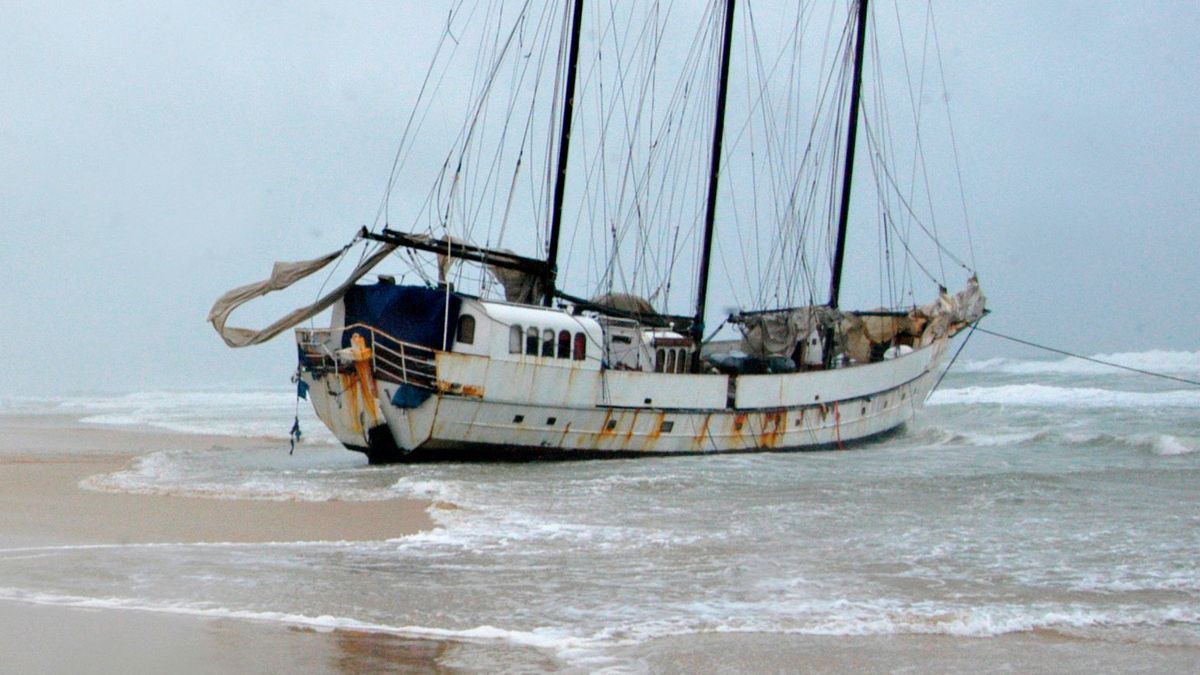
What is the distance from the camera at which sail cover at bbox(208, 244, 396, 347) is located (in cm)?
2483

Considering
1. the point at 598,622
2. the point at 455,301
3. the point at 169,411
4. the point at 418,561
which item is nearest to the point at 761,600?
the point at 598,622

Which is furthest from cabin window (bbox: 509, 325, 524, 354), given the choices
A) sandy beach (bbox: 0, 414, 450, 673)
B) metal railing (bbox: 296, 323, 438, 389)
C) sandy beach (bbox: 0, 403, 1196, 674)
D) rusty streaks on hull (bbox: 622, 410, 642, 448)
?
sandy beach (bbox: 0, 403, 1196, 674)

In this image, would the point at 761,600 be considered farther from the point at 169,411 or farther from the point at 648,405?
the point at 169,411

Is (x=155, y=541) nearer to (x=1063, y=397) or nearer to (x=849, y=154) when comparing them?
(x=849, y=154)

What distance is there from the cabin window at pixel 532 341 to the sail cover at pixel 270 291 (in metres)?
3.65

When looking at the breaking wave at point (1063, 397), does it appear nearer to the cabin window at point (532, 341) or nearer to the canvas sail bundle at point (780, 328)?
the canvas sail bundle at point (780, 328)

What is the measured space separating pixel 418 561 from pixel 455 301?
1271 centimetres

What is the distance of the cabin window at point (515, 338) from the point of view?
24312mm

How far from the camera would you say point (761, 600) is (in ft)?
33.2

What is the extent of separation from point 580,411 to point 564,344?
149 centimetres

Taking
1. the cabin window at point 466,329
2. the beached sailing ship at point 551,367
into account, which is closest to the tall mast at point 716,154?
the beached sailing ship at point 551,367

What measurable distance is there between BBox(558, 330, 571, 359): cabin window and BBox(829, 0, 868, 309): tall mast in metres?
15.0

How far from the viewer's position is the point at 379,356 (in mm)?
23969

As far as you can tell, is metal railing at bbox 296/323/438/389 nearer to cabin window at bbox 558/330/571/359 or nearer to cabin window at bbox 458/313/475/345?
cabin window at bbox 458/313/475/345
